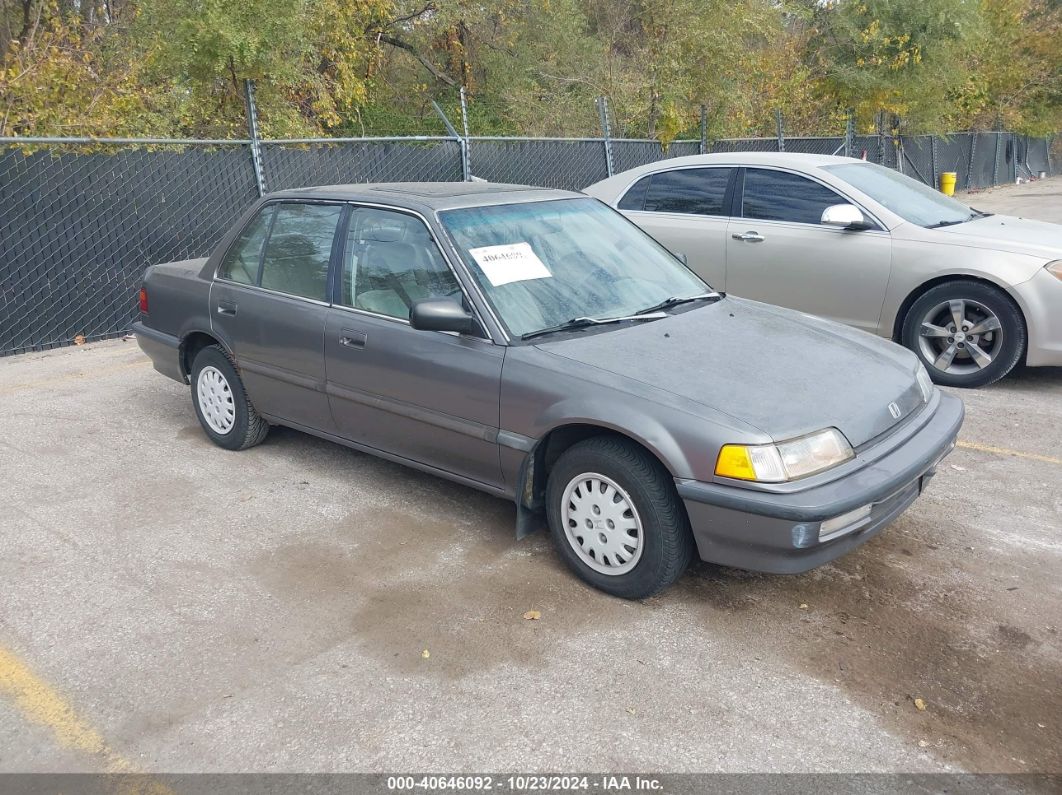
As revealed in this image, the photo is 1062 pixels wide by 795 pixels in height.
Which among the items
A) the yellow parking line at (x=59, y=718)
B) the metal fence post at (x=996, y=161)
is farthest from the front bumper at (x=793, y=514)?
the metal fence post at (x=996, y=161)

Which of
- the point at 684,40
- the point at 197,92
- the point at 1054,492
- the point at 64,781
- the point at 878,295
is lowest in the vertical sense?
the point at 64,781

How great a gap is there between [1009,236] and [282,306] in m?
5.16

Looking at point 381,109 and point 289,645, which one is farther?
point 381,109

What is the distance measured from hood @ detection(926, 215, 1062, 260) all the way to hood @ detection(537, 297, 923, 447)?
8.88 feet

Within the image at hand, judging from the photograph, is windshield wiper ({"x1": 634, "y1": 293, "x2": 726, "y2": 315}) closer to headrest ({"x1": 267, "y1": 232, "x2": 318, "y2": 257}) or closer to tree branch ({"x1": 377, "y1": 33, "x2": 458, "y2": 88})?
headrest ({"x1": 267, "y1": 232, "x2": 318, "y2": 257})

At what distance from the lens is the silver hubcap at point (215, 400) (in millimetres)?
5574

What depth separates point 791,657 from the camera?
3.45 meters

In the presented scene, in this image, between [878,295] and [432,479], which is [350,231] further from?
[878,295]

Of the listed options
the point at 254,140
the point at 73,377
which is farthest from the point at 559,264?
the point at 254,140

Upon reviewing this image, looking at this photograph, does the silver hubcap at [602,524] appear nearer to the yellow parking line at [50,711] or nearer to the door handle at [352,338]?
the door handle at [352,338]

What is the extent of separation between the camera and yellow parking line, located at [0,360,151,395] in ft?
23.7

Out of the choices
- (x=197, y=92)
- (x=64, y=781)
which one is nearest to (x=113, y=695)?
(x=64, y=781)

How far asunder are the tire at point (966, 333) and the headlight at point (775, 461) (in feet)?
11.7

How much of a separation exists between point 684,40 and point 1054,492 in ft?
42.7
